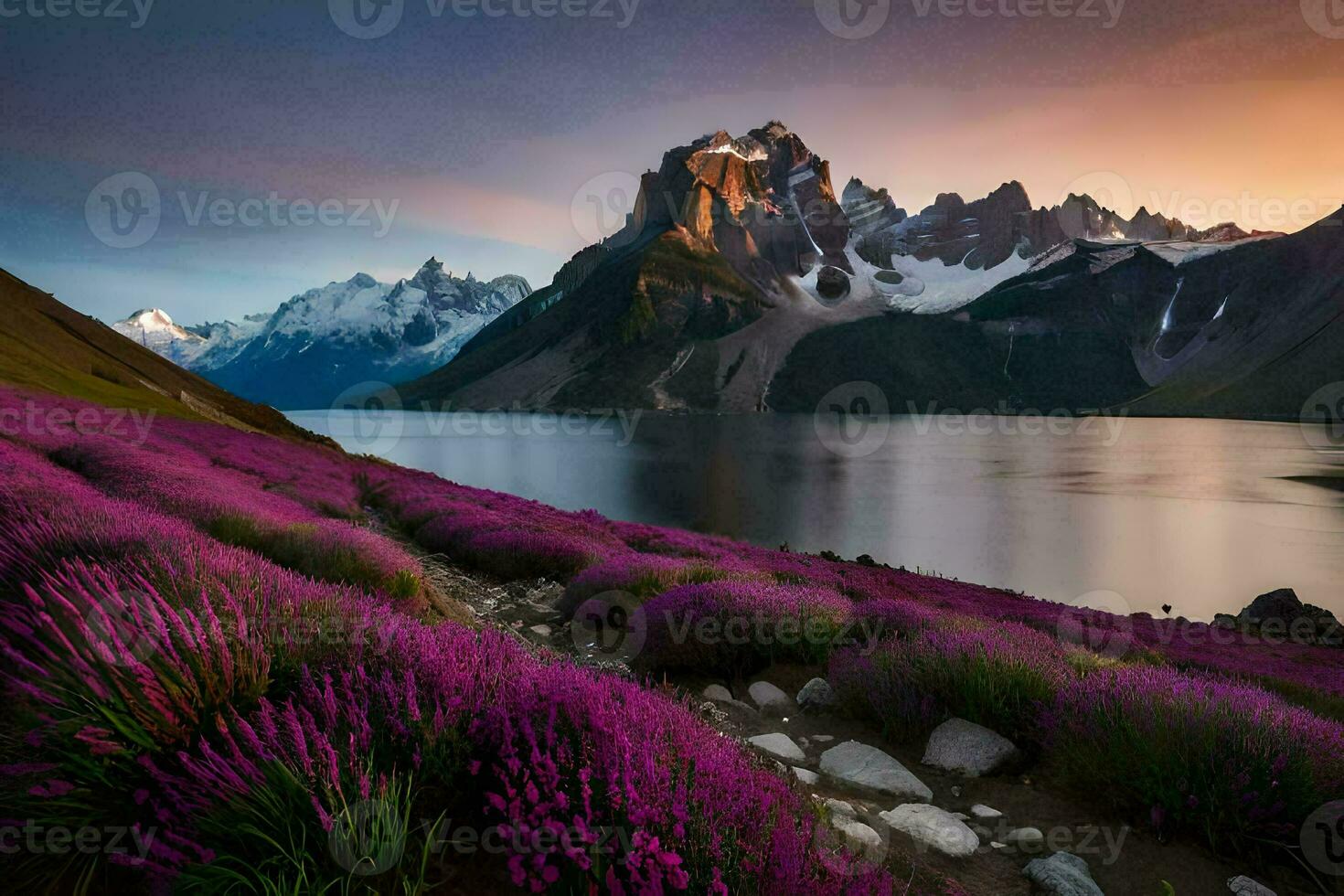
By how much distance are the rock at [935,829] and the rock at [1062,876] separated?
1.09 feet

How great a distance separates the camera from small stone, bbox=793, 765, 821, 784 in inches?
180

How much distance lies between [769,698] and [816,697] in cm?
51

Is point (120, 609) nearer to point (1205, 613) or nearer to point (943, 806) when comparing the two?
point (943, 806)

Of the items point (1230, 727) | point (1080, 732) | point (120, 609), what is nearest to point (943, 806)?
point (1080, 732)

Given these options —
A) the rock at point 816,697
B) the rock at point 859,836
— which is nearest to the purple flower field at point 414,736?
the rock at point 816,697

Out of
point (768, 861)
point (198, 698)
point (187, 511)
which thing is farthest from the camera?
point (187, 511)

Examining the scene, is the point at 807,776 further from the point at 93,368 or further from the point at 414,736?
the point at 93,368

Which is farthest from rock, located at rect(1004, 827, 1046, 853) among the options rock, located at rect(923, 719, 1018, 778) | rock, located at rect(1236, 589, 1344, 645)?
rock, located at rect(1236, 589, 1344, 645)

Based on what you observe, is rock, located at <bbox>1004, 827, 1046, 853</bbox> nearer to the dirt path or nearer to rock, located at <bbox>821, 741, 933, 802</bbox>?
the dirt path

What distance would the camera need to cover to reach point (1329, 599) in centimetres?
2773

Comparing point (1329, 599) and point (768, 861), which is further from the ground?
point (768, 861)

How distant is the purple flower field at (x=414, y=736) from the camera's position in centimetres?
234

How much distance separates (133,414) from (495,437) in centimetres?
9713

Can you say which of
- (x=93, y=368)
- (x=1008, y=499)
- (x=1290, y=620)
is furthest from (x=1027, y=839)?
(x=93, y=368)
